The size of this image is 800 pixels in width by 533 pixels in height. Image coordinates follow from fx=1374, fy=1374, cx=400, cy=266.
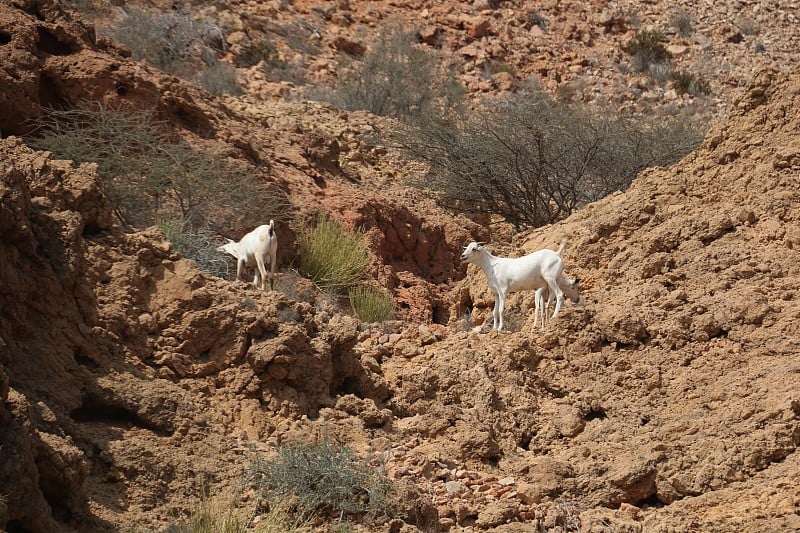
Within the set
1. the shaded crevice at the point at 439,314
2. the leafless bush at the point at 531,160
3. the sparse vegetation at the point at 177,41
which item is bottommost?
the shaded crevice at the point at 439,314

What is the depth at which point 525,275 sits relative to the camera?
35.1 ft

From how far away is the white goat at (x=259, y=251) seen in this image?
11953mm

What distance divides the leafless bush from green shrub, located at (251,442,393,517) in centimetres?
1108

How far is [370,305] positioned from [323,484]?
21.5 ft

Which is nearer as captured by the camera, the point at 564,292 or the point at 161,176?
the point at 564,292

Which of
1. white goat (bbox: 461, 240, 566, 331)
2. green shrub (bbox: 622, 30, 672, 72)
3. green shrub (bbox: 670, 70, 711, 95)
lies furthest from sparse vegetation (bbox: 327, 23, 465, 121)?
white goat (bbox: 461, 240, 566, 331)

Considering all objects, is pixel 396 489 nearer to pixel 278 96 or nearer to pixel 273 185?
pixel 273 185

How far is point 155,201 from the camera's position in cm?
1336

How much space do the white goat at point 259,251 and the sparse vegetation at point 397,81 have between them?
11159mm

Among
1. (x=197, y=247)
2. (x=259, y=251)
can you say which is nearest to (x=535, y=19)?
(x=197, y=247)

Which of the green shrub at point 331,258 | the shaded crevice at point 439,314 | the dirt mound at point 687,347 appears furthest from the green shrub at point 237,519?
the shaded crevice at point 439,314

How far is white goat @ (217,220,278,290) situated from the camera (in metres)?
12.0

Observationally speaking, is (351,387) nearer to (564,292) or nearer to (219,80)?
(564,292)

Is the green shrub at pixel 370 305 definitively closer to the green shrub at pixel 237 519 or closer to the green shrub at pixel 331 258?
the green shrub at pixel 331 258
